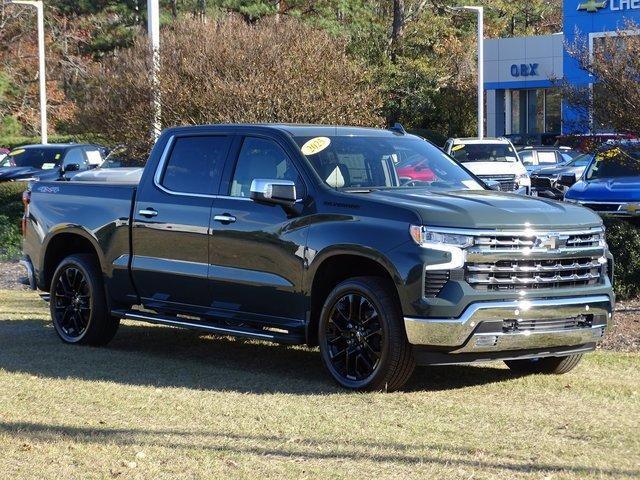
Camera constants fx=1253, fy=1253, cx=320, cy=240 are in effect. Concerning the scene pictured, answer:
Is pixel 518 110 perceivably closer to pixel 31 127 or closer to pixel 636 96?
pixel 31 127

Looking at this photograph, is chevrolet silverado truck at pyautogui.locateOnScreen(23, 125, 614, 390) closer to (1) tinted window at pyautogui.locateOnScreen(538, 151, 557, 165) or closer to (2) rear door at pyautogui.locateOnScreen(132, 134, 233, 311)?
(2) rear door at pyautogui.locateOnScreen(132, 134, 233, 311)

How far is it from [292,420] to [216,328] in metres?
2.10

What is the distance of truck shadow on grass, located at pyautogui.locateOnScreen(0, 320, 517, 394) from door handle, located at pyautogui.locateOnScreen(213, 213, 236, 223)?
114 cm

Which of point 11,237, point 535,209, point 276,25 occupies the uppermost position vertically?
point 276,25

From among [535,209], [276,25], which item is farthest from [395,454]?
[276,25]

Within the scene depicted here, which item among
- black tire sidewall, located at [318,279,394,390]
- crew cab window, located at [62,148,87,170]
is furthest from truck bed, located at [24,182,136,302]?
crew cab window, located at [62,148,87,170]

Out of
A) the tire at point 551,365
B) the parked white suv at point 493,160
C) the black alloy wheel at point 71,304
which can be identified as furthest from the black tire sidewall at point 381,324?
the parked white suv at point 493,160

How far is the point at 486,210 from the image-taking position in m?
8.29

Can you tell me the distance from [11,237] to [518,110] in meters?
38.8

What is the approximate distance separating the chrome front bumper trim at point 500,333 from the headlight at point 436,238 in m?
0.41

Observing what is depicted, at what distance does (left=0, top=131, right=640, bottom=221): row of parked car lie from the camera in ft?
46.2

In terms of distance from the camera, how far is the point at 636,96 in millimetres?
13172

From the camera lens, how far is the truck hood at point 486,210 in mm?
8148

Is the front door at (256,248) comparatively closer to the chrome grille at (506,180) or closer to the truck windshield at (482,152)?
the chrome grille at (506,180)
